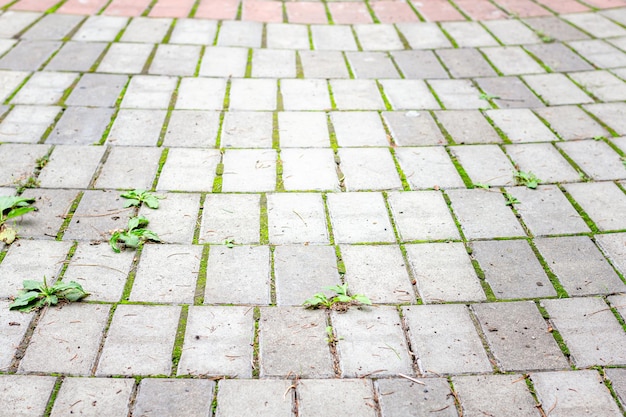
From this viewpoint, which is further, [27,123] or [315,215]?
[27,123]

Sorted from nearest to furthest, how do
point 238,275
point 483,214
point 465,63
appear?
point 238,275 → point 483,214 → point 465,63

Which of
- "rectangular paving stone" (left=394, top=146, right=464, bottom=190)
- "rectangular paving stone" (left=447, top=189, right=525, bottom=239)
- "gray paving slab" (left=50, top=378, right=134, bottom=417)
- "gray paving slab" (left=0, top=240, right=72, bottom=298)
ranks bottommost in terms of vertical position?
"gray paving slab" (left=0, top=240, right=72, bottom=298)

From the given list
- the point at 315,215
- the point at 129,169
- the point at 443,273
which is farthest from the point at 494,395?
the point at 129,169

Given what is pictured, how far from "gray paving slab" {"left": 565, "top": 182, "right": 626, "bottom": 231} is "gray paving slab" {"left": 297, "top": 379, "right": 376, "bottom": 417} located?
5.45 ft

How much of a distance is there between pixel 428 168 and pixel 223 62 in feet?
6.76

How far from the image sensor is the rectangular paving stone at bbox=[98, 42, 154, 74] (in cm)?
473

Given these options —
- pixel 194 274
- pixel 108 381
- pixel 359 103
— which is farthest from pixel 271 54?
pixel 108 381

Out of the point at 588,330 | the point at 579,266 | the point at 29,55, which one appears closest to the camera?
the point at 588,330

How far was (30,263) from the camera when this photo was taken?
286 cm

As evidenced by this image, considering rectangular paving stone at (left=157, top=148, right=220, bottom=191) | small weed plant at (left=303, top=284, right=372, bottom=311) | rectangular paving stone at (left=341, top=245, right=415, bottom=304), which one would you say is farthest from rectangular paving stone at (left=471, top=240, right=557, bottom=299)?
rectangular paving stone at (left=157, top=148, right=220, bottom=191)

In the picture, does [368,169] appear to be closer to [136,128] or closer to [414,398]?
[136,128]

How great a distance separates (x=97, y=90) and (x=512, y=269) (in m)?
3.04

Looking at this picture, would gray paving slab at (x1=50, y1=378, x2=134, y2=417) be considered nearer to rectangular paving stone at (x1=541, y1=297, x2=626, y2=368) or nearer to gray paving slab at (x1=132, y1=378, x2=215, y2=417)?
gray paving slab at (x1=132, y1=378, x2=215, y2=417)

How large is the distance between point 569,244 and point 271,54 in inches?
115
